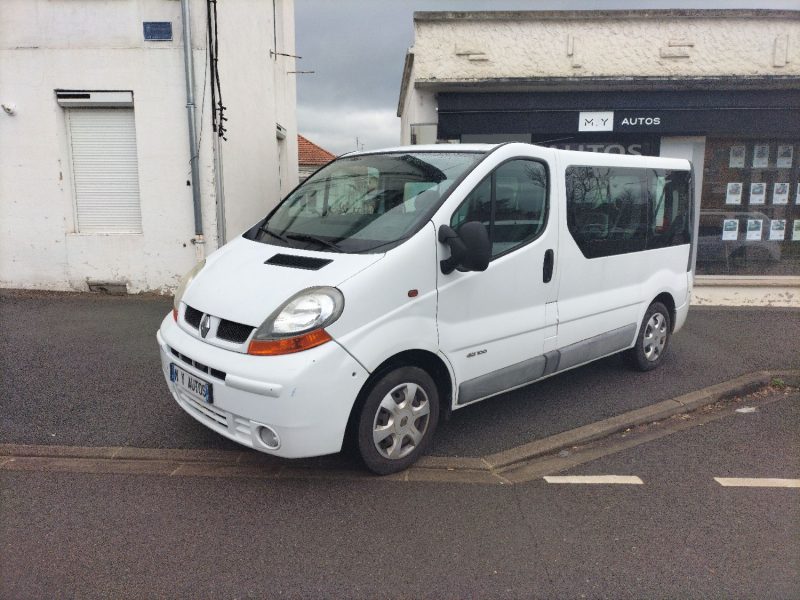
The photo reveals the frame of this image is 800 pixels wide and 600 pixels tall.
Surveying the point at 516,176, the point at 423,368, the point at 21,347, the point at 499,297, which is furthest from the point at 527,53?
the point at 21,347

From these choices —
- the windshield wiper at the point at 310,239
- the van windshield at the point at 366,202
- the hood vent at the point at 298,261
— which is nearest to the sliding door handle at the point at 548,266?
the van windshield at the point at 366,202

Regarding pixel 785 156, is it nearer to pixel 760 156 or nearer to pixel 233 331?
pixel 760 156

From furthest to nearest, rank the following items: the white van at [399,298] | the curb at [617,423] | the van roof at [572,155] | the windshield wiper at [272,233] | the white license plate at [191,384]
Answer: the van roof at [572,155], the windshield wiper at [272,233], the curb at [617,423], the white license plate at [191,384], the white van at [399,298]

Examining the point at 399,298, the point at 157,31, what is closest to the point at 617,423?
the point at 399,298

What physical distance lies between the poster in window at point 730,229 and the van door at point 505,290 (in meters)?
7.17

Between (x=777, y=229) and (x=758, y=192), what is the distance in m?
0.72

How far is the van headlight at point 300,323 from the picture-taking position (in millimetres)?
3121

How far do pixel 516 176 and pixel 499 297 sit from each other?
2.87 feet

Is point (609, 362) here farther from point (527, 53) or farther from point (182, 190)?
point (182, 190)

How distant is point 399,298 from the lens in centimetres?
341

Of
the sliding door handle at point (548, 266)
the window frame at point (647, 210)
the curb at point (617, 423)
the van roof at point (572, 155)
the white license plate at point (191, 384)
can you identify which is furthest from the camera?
the window frame at point (647, 210)

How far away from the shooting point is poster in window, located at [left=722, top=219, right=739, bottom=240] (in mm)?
10062

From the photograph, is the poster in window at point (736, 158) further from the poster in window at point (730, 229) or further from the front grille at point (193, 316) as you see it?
the front grille at point (193, 316)

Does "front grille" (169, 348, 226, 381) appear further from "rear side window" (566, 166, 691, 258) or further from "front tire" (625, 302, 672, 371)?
"front tire" (625, 302, 672, 371)
